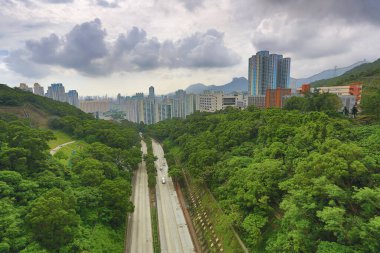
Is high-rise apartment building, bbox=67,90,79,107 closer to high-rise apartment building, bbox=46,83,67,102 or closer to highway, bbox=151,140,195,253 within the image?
high-rise apartment building, bbox=46,83,67,102

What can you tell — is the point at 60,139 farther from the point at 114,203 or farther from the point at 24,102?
the point at 114,203

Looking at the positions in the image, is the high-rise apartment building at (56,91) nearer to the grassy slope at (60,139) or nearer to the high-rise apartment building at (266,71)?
the grassy slope at (60,139)

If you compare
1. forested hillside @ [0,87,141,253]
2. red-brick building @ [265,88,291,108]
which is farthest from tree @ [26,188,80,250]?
red-brick building @ [265,88,291,108]

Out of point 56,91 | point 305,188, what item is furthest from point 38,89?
point 305,188

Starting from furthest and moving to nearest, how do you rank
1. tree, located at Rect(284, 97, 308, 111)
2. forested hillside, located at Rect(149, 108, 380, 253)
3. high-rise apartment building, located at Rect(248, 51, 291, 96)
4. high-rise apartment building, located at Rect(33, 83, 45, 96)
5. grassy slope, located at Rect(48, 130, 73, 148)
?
high-rise apartment building, located at Rect(33, 83, 45, 96) < high-rise apartment building, located at Rect(248, 51, 291, 96) < grassy slope, located at Rect(48, 130, 73, 148) < tree, located at Rect(284, 97, 308, 111) < forested hillside, located at Rect(149, 108, 380, 253)

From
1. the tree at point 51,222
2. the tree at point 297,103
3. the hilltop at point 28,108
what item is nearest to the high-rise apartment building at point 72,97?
the hilltop at point 28,108
